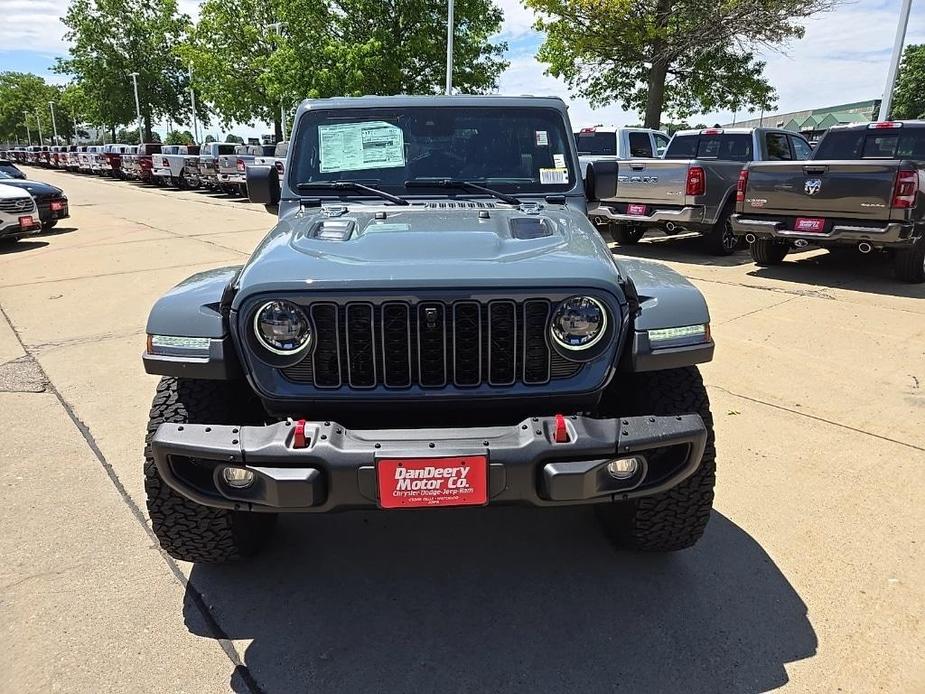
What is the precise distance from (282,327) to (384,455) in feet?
1.91

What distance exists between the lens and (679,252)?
10938mm

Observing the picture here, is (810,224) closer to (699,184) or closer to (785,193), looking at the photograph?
(785,193)

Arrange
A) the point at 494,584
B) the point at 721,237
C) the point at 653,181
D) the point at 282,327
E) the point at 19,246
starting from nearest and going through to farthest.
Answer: the point at 282,327 → the point at 494,584 → the point at 653,181 → the point at 721,237 → the point at 19,246

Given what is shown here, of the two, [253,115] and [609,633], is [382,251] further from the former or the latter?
[253,115]

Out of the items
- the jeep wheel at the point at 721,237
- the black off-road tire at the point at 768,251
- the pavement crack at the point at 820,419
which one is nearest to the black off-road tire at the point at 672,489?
the pavement crack at the point at 820,419

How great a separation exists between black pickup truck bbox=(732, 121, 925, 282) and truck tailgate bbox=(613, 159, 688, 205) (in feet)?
3.91

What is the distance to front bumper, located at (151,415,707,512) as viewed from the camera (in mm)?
2104

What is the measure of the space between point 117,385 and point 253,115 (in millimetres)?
35083

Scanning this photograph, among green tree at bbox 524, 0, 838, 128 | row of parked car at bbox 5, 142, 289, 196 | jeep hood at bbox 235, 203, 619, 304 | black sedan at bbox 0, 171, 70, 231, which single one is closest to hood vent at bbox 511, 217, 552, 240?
jeep hood at bbox 235, 203, 619, 304

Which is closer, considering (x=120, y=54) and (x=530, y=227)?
(x=530, y=227)

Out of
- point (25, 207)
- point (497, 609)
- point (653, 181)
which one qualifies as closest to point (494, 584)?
point (497, 609)

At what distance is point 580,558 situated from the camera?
3.00 m

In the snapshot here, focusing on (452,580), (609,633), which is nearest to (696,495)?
(609,633)

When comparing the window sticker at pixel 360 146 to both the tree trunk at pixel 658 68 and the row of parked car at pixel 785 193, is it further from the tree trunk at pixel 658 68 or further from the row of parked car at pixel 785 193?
the tree trunk at pixel 658 68
